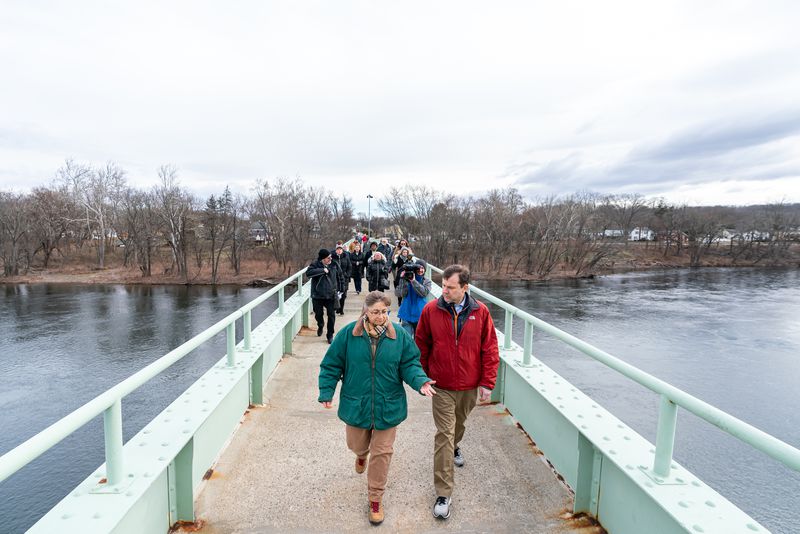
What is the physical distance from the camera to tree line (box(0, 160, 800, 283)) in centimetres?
4766

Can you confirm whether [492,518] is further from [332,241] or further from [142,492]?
[332,241]

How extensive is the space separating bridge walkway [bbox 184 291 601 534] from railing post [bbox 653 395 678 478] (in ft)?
2.24

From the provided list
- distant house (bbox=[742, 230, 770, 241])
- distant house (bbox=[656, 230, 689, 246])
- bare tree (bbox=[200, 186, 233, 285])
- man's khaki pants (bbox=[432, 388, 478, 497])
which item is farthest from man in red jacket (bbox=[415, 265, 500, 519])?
distant house (bbox=[742, 230, 770, 241])

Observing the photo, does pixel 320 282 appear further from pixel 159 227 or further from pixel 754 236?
pixel 754 236

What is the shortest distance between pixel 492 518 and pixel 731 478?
40.7 ft

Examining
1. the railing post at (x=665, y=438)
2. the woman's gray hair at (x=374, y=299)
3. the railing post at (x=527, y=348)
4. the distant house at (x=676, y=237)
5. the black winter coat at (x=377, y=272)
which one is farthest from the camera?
the distant house at (x=676, y=237)

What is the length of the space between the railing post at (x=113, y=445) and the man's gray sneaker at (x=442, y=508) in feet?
5.87

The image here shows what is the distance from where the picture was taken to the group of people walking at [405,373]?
2.88m

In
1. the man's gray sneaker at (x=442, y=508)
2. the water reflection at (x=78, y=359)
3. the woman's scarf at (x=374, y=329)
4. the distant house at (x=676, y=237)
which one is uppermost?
the distant house at (x=676, y=237)

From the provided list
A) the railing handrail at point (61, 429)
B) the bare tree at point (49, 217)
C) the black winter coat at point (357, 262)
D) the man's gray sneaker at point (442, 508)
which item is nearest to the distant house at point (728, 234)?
the black winter coat at point (357, 262)

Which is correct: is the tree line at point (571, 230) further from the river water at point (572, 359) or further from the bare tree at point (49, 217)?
the bare tree at point (49, 217)

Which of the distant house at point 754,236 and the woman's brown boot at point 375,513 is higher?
the distant house at point 754,236

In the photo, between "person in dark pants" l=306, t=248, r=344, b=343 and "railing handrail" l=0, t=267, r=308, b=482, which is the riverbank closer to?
"person in dark pants" l=306, t=248, r=344, b=343

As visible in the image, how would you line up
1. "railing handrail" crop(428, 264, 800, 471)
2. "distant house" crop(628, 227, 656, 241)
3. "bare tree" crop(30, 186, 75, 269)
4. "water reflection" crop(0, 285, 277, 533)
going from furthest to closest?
"distant house" crop(628, 227, 656, 241) < "bare tree" crop(30, 186, 75, 269) < "water reflection" crop(0, 285, 277, 533) < "railing handrail" crop(428, 264, 800, 471)
